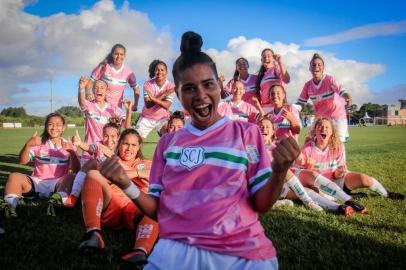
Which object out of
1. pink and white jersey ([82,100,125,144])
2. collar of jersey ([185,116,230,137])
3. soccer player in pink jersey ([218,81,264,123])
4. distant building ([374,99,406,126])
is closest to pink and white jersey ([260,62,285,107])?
soccer player in pink jersey ([218,81,264,123])

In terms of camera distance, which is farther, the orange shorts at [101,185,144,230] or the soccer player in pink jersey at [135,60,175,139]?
the soccer player in pink jersey at [135,60,175,139]

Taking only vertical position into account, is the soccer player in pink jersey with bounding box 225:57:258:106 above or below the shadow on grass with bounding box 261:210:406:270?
above

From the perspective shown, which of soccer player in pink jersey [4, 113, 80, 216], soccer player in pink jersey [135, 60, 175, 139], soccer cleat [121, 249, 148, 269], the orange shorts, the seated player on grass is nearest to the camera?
soccer cleat [121, 249, 148, 269]

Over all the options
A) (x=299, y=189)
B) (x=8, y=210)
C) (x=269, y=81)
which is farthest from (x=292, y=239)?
(x=269, y=81)

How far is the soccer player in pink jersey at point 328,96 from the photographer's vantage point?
7.32 meters

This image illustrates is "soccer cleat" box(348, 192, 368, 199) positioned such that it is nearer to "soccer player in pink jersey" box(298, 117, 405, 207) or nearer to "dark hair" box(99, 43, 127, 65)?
"soccer player in pink jersey" box(298, 117, 405, 207)

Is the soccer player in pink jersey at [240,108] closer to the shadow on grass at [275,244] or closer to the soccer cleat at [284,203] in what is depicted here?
the soccer cleat at [284,203]

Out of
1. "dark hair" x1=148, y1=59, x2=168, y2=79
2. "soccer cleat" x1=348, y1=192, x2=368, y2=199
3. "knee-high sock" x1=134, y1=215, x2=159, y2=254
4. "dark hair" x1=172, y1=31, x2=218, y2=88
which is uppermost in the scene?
"dark hair" x1=148, y1=59, x2=168, y2=79

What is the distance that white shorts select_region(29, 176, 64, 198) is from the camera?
5324 millimetres

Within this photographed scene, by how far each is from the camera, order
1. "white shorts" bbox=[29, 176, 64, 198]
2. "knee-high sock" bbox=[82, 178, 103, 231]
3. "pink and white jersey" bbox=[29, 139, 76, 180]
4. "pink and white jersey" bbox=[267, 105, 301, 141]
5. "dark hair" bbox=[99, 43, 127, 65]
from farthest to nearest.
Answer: "dark hair" bbox=[99, 43, 127, 65] < "pink and white jersey" bbox=[267, 105, 301, 141] < "pink and white jersey" bbox=[29, 139, 76, 180] < "white shorts" bbox=[29, 176, 64, 198] < "knee-high sock" bbox=[82, 178, 103, 231]

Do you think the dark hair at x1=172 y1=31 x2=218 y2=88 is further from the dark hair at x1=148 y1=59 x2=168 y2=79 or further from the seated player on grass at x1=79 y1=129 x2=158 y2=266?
the dark hair at x1=148 y1=59 x2=168 y2=79

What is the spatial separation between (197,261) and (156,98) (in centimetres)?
578

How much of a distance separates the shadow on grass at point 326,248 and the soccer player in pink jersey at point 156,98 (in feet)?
12.9

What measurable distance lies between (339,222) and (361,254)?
1.06 metres
